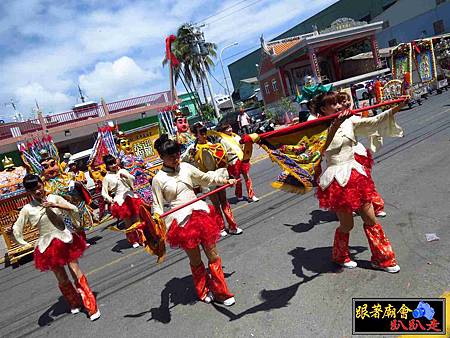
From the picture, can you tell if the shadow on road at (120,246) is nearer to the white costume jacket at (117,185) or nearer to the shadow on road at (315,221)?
the white costume jacket at (117,185)

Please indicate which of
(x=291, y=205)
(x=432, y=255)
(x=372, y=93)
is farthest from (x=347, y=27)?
(x=432, y=255)

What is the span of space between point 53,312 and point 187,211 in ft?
9.78

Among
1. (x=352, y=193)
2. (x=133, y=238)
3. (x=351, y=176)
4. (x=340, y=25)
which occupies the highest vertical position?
(x=340, y=25)

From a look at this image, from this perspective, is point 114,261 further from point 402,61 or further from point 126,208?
point 402,61

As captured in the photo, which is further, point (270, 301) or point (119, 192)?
point (119, 192)

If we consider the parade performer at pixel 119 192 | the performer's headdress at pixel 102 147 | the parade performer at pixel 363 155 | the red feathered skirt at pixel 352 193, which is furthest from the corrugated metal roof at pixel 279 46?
the red feathered skirt at pixel 352 193

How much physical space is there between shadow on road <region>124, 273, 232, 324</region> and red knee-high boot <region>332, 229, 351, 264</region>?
1438 mm

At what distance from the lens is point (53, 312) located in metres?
4.81

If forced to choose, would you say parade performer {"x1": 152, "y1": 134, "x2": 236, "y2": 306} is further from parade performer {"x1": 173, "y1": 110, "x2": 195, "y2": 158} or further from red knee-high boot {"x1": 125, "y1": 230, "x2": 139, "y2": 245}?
red knee-high boot {"x1": 125, "y1": 230, "x2": 139, "y2": 245}

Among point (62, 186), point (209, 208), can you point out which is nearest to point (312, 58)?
point (62, 186)

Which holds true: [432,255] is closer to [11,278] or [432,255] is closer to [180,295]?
[180,295]

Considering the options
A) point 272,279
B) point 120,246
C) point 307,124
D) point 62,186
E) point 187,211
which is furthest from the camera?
point 62,186

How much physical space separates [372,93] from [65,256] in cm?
Answer: 1888

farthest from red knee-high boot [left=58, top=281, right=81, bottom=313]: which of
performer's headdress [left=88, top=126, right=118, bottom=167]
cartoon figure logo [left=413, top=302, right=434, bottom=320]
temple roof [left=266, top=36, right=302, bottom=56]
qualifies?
temple roof [left=266, top=36, right=302, bottom=56]
